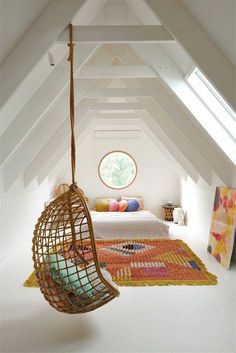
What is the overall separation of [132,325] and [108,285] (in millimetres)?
468

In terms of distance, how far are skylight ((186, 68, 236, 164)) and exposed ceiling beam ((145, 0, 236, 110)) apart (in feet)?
3.79

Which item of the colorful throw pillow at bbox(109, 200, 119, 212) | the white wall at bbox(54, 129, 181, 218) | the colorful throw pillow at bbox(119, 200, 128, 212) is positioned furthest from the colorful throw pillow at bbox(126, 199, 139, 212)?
the white wall at bbox(54, 129, 181, 218)

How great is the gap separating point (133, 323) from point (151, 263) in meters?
1.69

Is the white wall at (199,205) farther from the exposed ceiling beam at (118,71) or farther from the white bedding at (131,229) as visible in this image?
the exposed ceiling beam at (118,71)

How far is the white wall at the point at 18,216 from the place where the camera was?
15.3 ft

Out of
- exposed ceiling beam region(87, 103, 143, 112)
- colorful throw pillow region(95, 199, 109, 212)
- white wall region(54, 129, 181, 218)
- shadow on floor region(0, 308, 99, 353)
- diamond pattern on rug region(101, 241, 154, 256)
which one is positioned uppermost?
exposed ceiling beam region(87, 103, 143, 112)

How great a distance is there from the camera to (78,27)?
2.75 metres

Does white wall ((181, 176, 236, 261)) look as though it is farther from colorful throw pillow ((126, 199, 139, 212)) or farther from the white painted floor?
the white painted floor

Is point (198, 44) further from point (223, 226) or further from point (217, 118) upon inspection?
point (223, 226)

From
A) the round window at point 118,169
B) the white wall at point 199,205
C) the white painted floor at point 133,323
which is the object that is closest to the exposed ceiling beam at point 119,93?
the white wall at point 199,205

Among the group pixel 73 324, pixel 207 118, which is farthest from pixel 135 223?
pixel 73 324

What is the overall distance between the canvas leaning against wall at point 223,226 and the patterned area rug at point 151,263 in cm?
31

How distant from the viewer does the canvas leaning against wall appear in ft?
13.5

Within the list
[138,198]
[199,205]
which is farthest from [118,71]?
[138,198]
